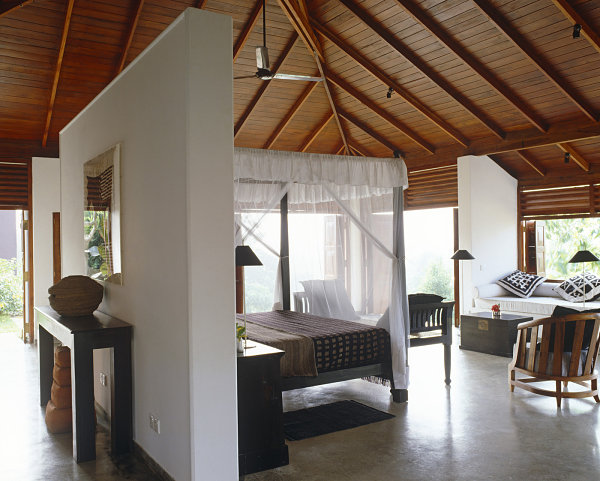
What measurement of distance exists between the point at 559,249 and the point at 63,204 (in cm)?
746

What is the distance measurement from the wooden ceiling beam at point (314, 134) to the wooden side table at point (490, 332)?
387cm

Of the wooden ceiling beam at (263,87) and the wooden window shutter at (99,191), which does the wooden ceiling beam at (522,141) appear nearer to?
the wooden ceiling beam at (263,87)

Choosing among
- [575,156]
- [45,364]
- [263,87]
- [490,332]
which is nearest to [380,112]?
[263,87]

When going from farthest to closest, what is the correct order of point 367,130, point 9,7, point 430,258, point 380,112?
point 430,258 → point 367,130 → point 380,112 → point 9,7

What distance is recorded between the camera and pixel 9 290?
35.7 feet

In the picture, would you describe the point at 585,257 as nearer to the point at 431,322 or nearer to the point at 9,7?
the point at 431,322

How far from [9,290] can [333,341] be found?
8.87 metres

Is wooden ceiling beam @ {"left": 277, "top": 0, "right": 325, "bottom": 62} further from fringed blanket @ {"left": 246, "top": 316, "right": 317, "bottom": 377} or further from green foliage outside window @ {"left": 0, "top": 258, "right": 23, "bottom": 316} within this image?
green foliage outside window @ {"left": 0, "top": 258, "right": 23, "bottom": 316}

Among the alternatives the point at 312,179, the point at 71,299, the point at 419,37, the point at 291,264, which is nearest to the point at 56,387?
Result: the point at 71,299

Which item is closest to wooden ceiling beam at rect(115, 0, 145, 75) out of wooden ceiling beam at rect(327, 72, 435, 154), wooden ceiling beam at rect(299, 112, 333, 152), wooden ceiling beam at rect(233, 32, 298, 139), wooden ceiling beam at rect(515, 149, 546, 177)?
wooden ceiling beam at rect(233, 32, 298, 139)

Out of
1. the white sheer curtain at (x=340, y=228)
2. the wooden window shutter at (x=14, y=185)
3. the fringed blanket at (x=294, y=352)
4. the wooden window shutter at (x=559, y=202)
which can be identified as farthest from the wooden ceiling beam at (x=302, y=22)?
the wooden window shutter at (x=14, y=185)

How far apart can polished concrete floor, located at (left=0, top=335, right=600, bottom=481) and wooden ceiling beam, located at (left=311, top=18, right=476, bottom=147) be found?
12.9 feet

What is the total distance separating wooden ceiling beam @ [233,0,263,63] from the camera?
6211 millimetres

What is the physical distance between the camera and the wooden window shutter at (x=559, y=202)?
307 inches
